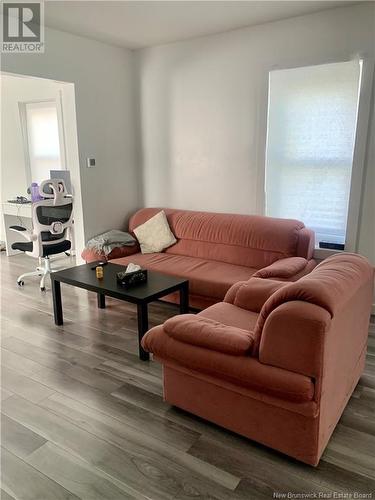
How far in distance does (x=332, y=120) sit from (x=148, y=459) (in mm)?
3062

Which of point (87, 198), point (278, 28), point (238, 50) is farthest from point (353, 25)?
point (87, 198)

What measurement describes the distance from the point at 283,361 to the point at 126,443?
94cm

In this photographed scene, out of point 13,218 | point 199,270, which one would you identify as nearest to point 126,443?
point 199,270

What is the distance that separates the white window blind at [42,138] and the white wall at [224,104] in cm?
152

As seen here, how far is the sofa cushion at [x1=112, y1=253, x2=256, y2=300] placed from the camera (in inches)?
130

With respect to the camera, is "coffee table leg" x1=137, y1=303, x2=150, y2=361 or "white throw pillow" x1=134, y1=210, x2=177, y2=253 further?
"white throw pillow" x1=134, y1=210, x2=177, y2=253

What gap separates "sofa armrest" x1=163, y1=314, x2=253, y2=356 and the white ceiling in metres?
2.61

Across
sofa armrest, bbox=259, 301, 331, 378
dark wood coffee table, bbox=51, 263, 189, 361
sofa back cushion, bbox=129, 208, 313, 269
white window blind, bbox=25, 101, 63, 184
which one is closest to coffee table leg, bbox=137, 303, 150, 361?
dark wood coffee table, bbox=51, 263, 189, 361

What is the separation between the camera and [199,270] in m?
3.59

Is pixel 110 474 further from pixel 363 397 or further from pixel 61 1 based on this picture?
pixel 61 1

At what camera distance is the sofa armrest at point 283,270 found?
3020 millimetres

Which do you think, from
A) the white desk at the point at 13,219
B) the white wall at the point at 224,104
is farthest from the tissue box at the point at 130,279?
the white desk at the point at 13,219

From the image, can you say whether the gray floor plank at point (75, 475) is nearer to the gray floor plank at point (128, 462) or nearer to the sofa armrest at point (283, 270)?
the gray floor plank at point (128, 462)

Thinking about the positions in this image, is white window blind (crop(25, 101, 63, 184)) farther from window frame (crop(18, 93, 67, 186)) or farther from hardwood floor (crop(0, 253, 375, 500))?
hardwood floor (crop(0, 253, 375, 500))
